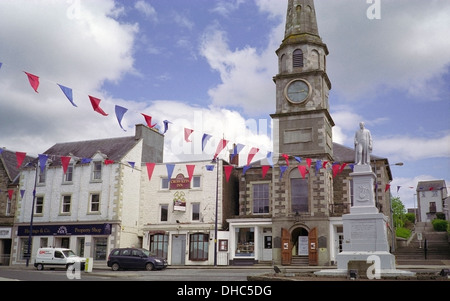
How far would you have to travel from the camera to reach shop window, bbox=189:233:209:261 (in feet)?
117

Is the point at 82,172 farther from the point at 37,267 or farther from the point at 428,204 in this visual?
the point at 428,204

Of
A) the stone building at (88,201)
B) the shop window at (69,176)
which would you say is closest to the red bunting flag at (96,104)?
the stone building at (88,201)

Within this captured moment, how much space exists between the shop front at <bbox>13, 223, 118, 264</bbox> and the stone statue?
2178cm

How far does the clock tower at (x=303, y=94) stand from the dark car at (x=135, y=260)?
41.4ft

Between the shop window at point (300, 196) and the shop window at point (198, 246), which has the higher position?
the shop window at point (300, 196)

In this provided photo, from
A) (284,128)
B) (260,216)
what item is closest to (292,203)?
(260,216)

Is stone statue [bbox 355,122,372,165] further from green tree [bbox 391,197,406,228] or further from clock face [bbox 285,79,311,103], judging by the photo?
green tree [bbox 391,197,406,228]

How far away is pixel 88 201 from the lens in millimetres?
37062

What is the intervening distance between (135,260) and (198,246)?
8.44 m

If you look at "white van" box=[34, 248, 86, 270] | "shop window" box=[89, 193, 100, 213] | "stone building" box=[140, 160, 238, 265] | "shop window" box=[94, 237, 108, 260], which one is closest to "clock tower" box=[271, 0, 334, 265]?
"stone building" box=[140, 160, 238, 265]

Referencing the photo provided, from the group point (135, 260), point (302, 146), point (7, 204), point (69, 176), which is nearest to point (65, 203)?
point (69, 176)

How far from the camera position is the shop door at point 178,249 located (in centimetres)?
3609

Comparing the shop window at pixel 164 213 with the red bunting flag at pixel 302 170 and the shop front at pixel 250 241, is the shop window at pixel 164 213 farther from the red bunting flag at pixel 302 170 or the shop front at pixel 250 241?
the red bunting flag at pixel 302 170

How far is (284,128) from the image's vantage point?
35.3 meters
